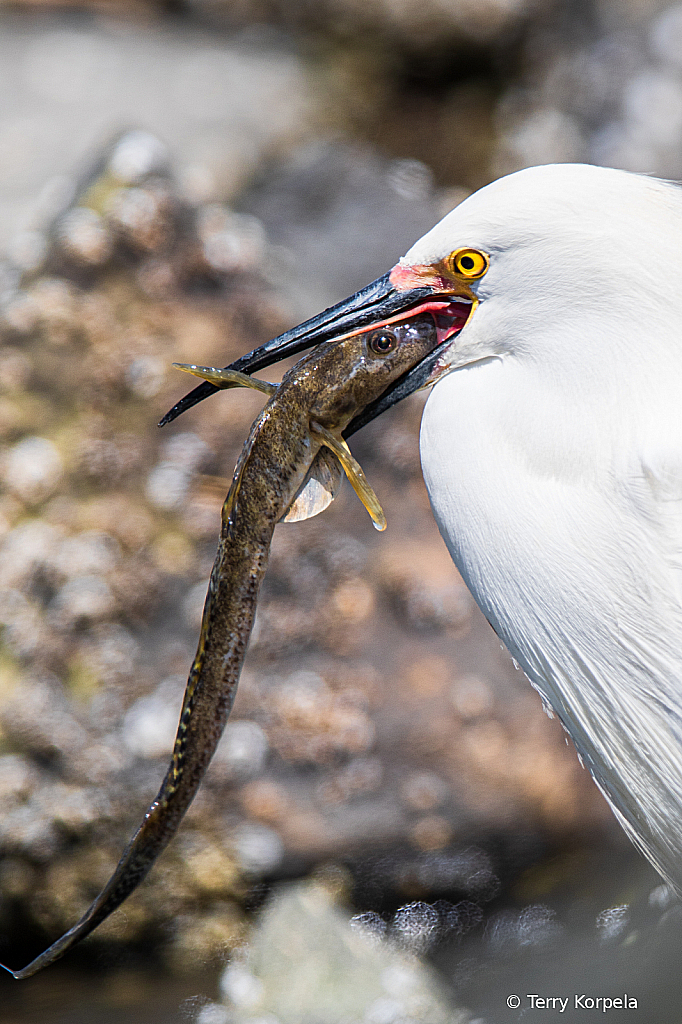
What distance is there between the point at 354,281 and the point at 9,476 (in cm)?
93

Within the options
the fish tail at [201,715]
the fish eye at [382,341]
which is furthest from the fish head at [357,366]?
the fish tail at [201,715]

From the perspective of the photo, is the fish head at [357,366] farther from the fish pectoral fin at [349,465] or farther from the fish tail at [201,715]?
the fish tail at [201,715]

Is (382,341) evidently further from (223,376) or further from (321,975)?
(321,975)

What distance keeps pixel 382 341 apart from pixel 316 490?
166 millimetres

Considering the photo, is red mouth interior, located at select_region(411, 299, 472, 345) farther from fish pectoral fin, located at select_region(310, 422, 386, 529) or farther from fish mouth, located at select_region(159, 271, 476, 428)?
fish pectoral fin, located at select_region(310, 422, 386, 529)

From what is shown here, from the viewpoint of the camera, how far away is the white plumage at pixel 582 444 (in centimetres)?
69

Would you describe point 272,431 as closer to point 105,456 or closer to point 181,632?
point 181,632

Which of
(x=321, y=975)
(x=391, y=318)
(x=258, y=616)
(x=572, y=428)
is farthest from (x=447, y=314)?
(x=321, y=975)

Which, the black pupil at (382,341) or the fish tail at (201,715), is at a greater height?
the black pupil at (382,341)

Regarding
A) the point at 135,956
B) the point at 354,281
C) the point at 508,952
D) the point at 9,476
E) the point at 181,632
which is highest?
the point at 354,281

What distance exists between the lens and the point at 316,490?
76cm

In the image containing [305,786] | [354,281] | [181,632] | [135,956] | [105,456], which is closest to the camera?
[135,956]

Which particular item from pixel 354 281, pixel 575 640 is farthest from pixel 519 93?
pixel 575 640

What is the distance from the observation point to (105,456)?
166cm
